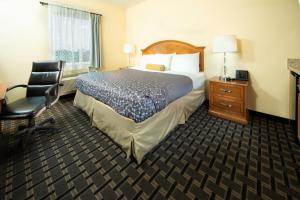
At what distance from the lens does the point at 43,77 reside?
254 centimetres

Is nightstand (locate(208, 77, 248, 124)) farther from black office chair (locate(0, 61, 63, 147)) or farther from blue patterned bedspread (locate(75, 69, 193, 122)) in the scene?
black office chair (locate(0, 61, 63, 147))

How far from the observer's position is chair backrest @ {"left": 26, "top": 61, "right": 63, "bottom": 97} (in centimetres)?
251

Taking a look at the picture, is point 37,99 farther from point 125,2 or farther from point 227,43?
point 125,2

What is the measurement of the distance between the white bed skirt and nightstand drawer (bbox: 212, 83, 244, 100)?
387 mm

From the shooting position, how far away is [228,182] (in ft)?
4.63

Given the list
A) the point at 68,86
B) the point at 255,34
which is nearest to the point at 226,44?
the point at 255,34

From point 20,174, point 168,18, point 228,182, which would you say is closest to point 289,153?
point 228,182

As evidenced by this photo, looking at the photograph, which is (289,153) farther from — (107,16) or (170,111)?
(107,16)

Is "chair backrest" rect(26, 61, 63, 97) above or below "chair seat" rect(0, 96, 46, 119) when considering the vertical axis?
above

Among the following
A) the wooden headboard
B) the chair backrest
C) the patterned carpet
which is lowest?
the patterned carpet

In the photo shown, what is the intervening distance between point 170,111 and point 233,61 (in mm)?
1661

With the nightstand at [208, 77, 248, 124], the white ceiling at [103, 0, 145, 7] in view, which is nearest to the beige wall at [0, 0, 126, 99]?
the white ceiling at [103, 0, 145, 7]

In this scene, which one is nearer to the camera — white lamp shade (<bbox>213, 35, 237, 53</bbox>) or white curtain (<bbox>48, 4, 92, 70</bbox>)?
white lamp shade (<bbox>213, 35, 237, 53</bbox>)

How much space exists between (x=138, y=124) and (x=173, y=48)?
256 cm
